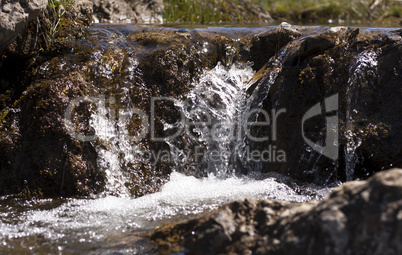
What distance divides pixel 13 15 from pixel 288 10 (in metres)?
8.29

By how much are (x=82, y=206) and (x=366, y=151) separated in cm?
246

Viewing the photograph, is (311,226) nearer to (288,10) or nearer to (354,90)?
(354,90)

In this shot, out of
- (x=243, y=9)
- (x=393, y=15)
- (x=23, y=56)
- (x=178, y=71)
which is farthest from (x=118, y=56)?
(x=393, y=15)

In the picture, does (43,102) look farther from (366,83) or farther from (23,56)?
(366,83)

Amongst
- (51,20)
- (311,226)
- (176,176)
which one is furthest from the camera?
(51,20)

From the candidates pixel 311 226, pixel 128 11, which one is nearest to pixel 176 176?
pixel 311 226

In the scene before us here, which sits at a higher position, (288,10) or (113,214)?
(288,10)

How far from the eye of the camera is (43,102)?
3.56 meters

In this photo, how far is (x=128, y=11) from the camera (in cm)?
762

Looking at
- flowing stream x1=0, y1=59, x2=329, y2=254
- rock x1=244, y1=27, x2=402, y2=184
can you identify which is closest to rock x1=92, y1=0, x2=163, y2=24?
flowing stream x1=0, y1=59, x2=329, y2=254

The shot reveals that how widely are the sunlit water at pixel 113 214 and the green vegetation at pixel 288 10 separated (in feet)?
16.9

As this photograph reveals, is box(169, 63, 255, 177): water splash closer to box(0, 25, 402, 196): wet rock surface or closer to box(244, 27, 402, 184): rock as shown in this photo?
box(0, 25, 402, 196): wet rock surface

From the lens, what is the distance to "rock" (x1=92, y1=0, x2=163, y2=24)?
6.64 meters

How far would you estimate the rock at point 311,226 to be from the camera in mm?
1689
